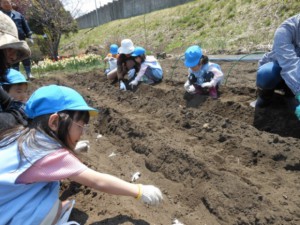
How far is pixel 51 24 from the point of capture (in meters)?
13.9

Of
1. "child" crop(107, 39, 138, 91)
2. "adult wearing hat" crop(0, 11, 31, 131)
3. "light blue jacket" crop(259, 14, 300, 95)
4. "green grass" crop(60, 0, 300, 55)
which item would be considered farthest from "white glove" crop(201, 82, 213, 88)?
"green grass" crop(60, 0, 300, 55)

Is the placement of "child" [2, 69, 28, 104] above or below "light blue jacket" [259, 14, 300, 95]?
below

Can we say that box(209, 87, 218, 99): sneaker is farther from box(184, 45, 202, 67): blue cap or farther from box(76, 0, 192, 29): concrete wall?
box(76, 0, 192, 29): concrete wall

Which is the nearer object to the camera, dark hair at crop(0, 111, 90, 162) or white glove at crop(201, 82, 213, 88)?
dark hair at crop(0, 111, 90, 162)

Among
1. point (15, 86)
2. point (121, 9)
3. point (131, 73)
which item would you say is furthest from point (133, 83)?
point (121, 9)

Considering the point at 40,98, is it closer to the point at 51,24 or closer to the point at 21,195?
the point at 21,195

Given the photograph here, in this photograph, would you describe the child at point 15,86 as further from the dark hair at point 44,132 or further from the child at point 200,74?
the child at point 200,74

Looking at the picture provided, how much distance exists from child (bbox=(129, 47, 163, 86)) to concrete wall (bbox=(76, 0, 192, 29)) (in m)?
15.7

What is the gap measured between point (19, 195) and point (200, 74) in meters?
3.29

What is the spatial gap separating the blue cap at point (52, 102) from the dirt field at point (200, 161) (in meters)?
0.79

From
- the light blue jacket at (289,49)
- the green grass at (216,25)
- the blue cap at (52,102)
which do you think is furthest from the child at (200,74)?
the green grass at (216,25)

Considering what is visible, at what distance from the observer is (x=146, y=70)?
18.9 ft

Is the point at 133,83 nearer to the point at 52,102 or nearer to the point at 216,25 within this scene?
the point at 52,102

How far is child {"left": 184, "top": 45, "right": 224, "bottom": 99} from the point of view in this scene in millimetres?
4137
